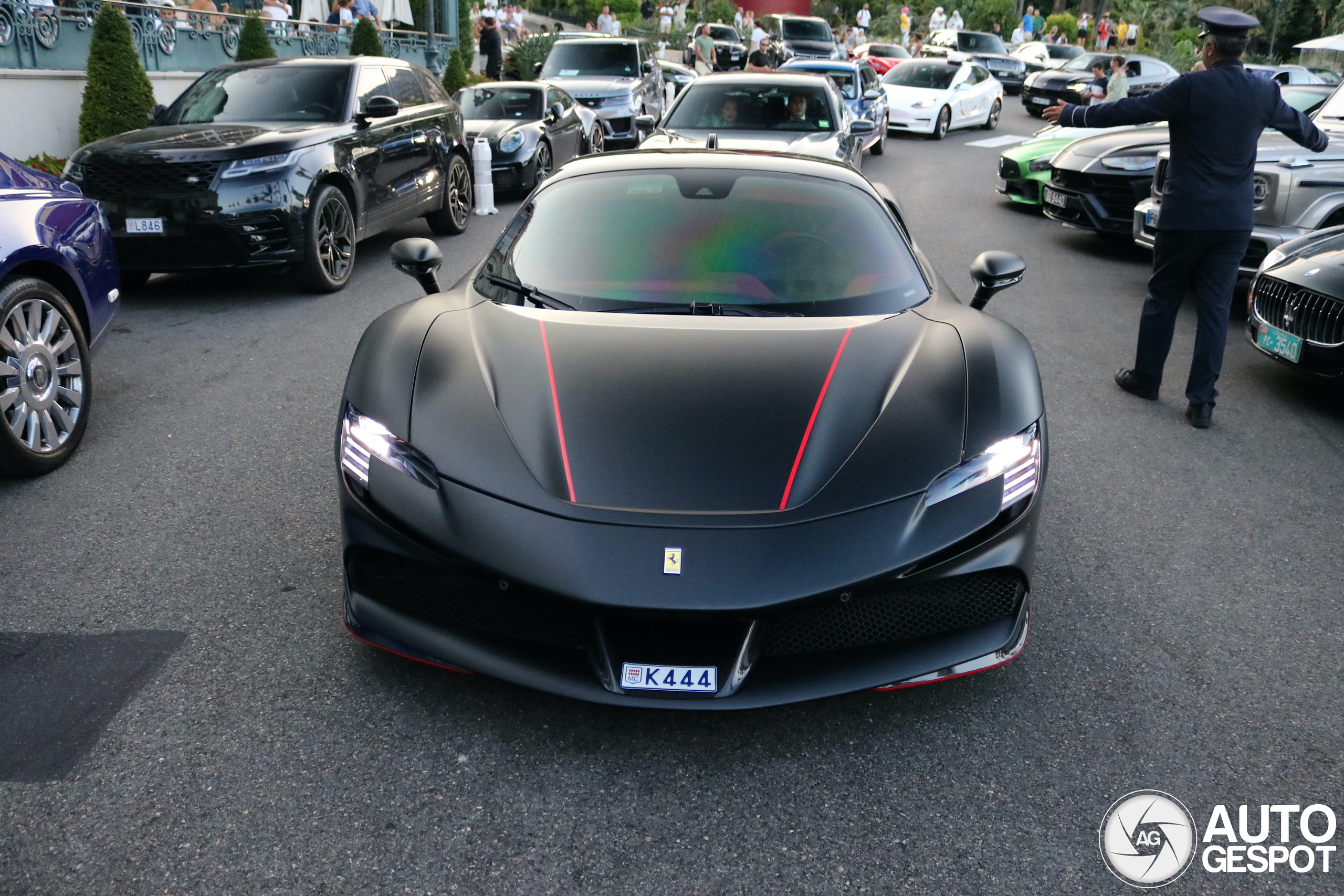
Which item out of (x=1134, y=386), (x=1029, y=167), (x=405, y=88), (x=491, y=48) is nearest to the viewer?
(x=1134, y=386)

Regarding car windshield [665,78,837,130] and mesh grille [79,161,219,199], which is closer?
mesh grille [79,161,219,199]

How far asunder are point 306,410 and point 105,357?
69.7 inches

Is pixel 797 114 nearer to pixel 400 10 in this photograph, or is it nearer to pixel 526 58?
pixel 400 10

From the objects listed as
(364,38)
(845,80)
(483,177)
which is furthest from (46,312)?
(364,38)

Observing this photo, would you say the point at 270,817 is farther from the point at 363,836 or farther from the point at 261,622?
the point at 261,622

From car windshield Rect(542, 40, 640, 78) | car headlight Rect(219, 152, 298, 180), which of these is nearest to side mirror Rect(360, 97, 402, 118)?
car headlight Rect(219, 152, 298, 180)

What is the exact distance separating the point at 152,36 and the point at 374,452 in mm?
14967

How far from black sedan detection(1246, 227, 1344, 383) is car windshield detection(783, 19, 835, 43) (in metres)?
28.2

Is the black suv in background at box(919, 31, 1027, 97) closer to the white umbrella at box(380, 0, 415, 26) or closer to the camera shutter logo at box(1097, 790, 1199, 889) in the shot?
the white umbrella at box(380, 0, 415, 26)

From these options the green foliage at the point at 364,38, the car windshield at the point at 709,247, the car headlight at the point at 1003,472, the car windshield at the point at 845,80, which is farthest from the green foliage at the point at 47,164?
the car headlight at the point at 1003,472

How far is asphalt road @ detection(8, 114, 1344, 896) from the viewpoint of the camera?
239 cm

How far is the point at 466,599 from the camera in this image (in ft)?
9.03

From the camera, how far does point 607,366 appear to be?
3.21m

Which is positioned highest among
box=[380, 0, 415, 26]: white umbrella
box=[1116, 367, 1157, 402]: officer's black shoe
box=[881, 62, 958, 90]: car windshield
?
box=[380, 0, 415, 26]: white umbrella
